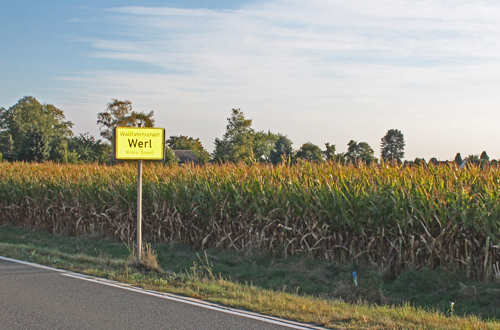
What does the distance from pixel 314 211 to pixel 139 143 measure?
4.28 metres

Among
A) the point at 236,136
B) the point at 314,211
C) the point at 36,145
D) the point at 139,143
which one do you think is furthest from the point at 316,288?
the point at 236,136

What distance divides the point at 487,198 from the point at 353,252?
2.83 metres

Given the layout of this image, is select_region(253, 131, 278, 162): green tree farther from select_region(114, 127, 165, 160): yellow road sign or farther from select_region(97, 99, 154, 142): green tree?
select_region(114, 127, 165, 160): yellow road sign

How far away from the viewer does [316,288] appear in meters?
8.92

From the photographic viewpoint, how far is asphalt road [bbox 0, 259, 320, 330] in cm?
571

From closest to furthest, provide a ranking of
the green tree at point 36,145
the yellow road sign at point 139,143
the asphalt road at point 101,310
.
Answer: the asphalt road at point 101,310
the yellow road sign at point 139,143
the green tree at point 36,145

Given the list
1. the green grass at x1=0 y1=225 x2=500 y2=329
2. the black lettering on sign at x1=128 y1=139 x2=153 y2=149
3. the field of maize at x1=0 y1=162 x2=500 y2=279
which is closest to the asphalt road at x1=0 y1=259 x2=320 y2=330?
the green grass at x1=0 y1=225 x2=500 y2=329

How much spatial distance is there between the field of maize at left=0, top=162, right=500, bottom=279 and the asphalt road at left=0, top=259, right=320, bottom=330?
4.18 meters

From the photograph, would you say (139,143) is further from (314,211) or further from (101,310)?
(314,211)

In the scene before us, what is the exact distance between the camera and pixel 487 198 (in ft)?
28.5

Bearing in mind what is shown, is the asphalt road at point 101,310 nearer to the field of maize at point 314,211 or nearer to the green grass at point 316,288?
the green grass at point 316,288

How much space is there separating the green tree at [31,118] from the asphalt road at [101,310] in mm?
94402

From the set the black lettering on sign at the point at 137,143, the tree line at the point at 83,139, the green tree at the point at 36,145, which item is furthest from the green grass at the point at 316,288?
the green tree at the point at 36,145

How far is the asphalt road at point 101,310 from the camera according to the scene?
18.7ft
